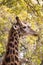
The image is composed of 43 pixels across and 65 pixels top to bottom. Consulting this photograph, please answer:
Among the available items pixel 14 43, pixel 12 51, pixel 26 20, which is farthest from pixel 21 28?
pixel 26 20

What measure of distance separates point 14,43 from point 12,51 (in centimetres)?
13

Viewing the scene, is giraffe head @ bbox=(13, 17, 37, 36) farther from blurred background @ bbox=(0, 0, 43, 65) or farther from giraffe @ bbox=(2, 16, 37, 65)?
blurred background @ bbox=(0, 0, 43, 65)

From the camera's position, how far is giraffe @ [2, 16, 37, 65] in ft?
8.77

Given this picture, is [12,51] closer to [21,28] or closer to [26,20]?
[21,28]

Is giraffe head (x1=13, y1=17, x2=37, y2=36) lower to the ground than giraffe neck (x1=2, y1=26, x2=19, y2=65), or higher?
higher

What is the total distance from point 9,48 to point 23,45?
5.13 meters

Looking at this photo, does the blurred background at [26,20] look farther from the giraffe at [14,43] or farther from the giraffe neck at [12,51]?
the giraffe neck at [12,51]

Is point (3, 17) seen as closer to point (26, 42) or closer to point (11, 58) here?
point (26, 42)

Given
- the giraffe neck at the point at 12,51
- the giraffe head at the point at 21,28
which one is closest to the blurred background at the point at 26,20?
the giraffe head at the point at 21,28

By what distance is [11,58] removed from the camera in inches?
106

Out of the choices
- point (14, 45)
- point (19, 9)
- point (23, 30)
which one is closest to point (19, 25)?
point (23, 30)

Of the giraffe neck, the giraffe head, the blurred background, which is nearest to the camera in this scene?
the giraffe neck

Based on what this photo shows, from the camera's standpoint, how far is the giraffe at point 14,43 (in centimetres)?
267

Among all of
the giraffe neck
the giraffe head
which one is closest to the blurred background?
the giraffe head
